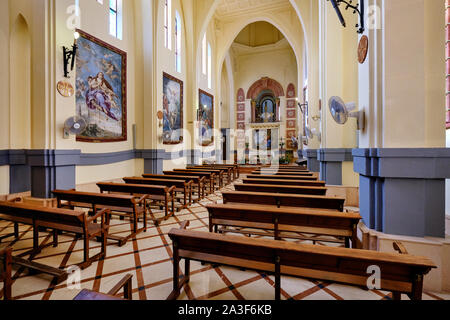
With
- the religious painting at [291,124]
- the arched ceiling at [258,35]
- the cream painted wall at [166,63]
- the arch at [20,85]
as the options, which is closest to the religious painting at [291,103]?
the religious painting at [291,124]

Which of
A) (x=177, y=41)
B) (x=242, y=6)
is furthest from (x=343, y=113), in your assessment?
(x=242, y=6)

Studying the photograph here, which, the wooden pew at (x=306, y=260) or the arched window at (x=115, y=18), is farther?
the arched window at (x=115, y=18)

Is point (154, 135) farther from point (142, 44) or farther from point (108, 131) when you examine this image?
point (142, 44)

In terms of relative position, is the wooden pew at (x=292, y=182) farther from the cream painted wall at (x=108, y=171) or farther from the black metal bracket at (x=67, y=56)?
the black metal bracket at (x=67, y=56)

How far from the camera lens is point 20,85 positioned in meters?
4.95

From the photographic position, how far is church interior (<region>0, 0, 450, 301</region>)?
2.12 m

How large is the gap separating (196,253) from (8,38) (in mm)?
6336

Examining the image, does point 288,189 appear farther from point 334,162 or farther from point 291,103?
point 291,103

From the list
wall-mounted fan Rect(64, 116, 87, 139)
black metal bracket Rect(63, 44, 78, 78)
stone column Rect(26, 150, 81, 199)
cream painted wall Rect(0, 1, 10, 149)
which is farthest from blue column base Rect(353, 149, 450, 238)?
cream painted wall Rect(0, 1, 10, 149)

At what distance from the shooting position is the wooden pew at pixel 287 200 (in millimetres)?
3117

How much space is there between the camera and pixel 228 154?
1864cm

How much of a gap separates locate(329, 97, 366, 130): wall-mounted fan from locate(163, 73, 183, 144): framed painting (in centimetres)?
657

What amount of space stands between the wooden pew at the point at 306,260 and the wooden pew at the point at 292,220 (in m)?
0.75

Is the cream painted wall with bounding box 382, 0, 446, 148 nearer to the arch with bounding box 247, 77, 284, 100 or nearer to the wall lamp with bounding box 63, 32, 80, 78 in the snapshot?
the wall lamp with bounding box 63, 32, 80, 78
